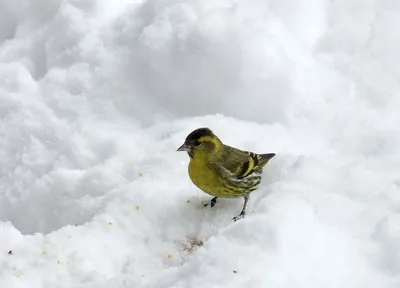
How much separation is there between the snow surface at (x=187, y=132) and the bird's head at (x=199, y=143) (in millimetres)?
463

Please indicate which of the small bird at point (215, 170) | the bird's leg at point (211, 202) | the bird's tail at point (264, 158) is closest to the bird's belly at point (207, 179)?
the small bird at point (215, 170)

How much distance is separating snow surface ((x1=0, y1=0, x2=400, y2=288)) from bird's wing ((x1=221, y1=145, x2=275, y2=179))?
0.55 feet

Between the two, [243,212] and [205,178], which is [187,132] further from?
[243,212]

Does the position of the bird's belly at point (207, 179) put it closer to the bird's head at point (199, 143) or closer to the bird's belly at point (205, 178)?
the bird's belly at point (205, 178)

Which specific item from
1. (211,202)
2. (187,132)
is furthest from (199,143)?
(187,132)

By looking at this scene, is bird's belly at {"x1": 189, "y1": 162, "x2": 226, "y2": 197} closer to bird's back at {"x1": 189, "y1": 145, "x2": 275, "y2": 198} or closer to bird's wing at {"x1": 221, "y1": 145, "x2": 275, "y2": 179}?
bird's back at {"x1": 189, "y1": 145, "x2": 275, "y2": 198}

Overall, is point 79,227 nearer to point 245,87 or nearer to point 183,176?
point 183,176

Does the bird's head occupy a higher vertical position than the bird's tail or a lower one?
lower

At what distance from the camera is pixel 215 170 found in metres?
5.24

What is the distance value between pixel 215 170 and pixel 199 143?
9.7 inches

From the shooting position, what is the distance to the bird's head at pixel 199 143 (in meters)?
5.22

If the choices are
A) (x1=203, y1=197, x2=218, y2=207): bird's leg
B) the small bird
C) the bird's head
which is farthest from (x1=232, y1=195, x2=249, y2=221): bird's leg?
the bird's head

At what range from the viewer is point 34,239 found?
16.6 feet

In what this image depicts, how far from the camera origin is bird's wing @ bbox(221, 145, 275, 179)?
206 inches
